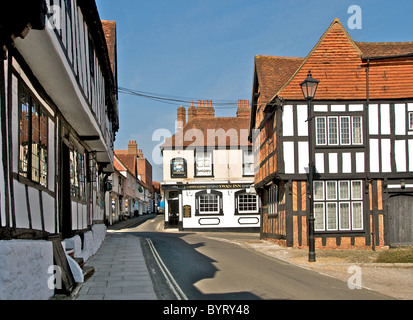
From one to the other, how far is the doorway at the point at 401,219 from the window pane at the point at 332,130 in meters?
3.35

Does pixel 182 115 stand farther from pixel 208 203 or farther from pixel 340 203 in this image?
pixel 340 203

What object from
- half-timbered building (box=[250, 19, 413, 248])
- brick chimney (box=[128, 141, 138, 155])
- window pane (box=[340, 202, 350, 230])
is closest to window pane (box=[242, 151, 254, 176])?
half-timbered building (box=[250, 19, 413, 248])

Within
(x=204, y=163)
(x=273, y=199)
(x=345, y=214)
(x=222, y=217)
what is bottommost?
(x=222, y=217)

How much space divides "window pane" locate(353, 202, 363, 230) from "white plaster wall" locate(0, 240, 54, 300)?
48.1ft

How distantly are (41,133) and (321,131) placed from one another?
44.0 ft

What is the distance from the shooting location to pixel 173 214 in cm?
3822

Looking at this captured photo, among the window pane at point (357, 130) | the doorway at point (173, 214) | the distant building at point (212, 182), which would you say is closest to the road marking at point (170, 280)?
the window pane at point (357, 130)

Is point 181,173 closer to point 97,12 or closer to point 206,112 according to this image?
point 206,112

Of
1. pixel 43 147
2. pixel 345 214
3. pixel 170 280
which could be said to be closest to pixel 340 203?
pixel 345 214

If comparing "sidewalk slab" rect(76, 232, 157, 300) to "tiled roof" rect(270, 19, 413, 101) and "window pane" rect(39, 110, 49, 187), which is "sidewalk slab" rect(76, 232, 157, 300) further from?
"tiled roof" rect(270, 19, 413, 101)

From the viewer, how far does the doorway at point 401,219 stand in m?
19.7

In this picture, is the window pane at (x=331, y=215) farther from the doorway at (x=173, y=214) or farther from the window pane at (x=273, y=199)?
the doorway at (x=173, y=214)

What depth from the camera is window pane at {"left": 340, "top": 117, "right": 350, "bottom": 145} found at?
19.9 m
